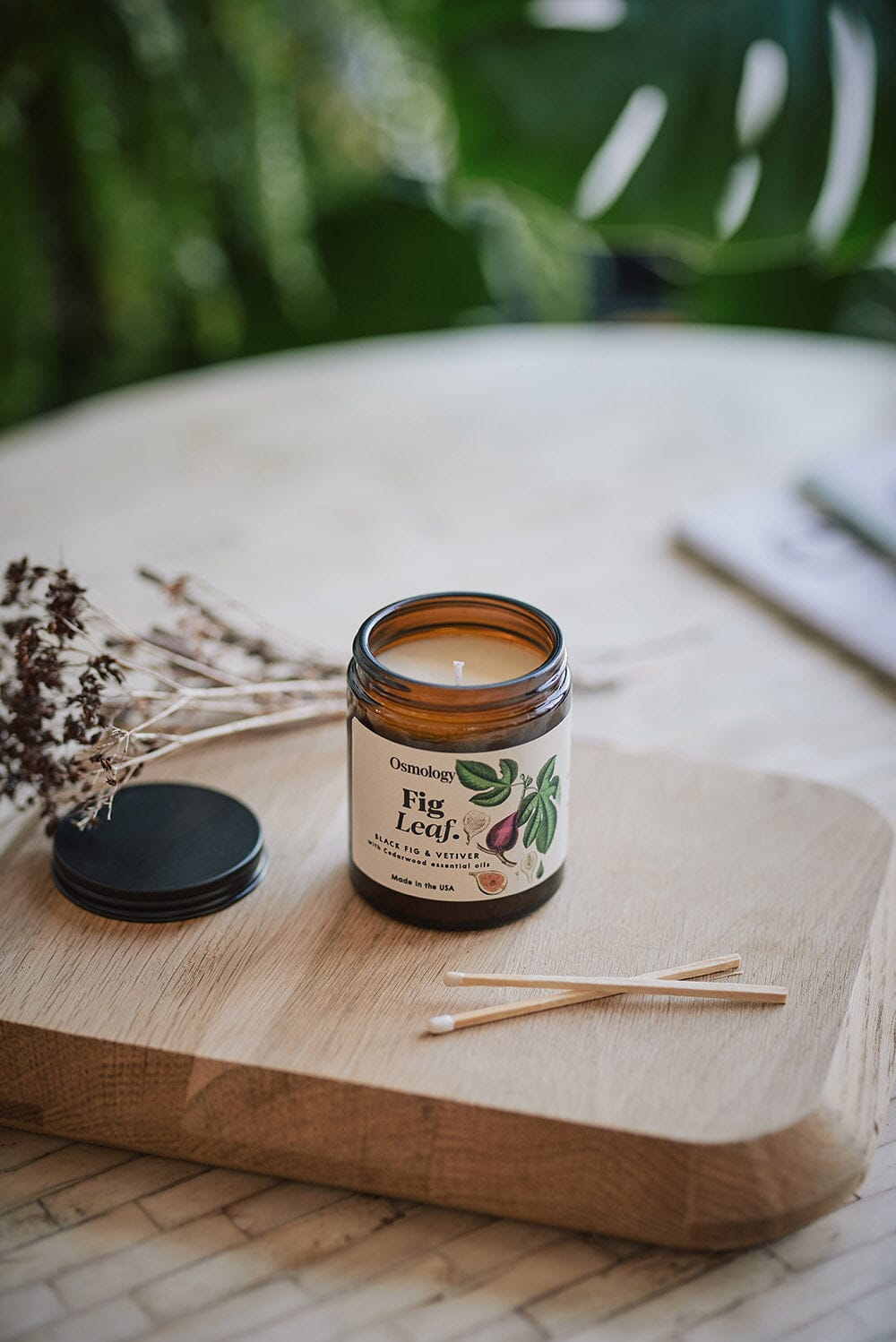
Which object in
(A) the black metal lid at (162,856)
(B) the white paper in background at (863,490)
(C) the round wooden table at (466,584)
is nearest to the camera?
(C) the round wooden table at (466,584)

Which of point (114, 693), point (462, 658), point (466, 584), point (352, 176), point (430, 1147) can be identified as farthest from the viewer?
point (352, 176)

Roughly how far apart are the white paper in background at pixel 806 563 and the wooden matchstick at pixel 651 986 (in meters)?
0.46

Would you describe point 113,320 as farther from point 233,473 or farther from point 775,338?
point 775,338

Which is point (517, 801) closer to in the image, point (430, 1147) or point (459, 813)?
point (459, 813)

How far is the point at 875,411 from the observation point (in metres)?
1.43

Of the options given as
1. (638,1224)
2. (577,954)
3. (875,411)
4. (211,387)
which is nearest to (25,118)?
(211,387)

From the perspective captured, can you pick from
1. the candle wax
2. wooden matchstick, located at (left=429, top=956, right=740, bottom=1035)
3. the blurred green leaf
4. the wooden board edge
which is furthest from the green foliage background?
the wooden board edge

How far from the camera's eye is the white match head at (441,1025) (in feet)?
1.94

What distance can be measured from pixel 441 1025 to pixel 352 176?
1845 mm

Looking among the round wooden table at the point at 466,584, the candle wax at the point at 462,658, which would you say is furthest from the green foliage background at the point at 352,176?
the candle wax at the point at 462,658

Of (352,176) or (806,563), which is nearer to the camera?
(806,563)

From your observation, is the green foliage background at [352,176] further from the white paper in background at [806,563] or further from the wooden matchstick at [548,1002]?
the wooden matchstick at [548,1002]

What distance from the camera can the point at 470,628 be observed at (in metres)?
0.72

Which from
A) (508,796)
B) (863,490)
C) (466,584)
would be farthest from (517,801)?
(863,490)
